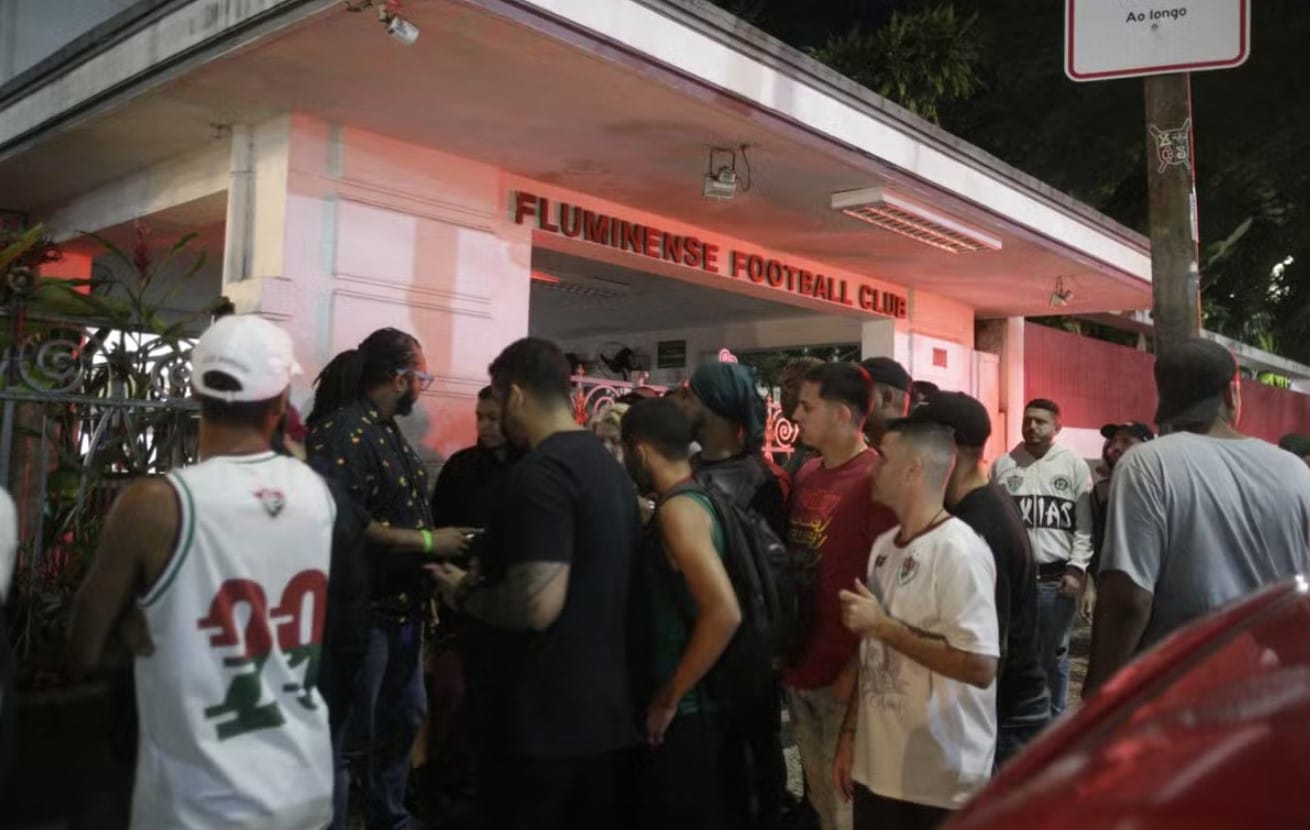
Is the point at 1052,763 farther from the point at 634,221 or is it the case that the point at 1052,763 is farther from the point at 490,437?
the point at 634,221

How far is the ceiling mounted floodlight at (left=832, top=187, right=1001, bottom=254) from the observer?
275 inches

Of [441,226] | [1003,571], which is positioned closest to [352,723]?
[1003,571]

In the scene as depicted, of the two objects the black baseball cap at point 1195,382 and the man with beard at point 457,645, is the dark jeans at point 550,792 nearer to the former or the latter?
the man with beard at point 457,645

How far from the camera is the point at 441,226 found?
6.34m

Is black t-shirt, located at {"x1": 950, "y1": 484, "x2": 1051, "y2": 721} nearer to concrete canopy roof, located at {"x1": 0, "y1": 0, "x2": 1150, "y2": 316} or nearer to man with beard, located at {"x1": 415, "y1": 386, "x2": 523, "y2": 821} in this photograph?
man with beard, located at {"x1": 415, "y1": 386, "x2": 523, "y2": 821}

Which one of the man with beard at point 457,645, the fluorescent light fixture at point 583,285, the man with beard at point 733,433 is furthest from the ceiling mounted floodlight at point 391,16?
the fluorescent light fixture at point 583,285

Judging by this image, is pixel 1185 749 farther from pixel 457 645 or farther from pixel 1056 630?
pixel 1056 630

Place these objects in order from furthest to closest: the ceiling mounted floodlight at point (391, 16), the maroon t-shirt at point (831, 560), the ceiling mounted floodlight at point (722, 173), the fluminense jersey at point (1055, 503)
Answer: the ceiling mounted floodlight at point (722, 173) < the fluminense jersey at point (1055, 503) < the ceiling mounted floodlight at point (391, 16) < the maroon t-shirt at point (831, 560)

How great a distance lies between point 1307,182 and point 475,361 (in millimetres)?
12205

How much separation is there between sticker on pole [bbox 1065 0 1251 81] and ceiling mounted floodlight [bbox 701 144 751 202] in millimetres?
2356

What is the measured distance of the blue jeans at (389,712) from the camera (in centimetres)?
379

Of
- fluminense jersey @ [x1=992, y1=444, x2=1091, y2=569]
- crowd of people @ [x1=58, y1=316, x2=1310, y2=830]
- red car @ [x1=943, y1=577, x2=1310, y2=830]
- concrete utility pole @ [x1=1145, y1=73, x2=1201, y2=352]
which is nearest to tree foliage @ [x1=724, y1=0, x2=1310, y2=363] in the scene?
fluminense jersey @ [x1=992, y1=444, x2=1091, y2=569]

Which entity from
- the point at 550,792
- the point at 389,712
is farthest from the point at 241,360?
the point at 389,712

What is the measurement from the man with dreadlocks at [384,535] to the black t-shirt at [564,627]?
0.98 m
